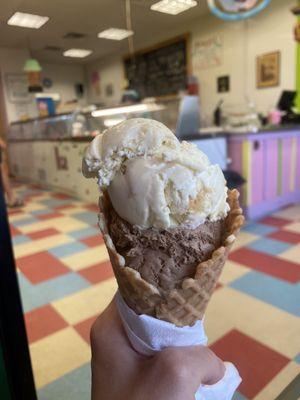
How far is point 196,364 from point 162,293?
12 centimetres

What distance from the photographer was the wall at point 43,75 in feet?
2.20

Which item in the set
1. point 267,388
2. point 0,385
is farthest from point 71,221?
point 267,388

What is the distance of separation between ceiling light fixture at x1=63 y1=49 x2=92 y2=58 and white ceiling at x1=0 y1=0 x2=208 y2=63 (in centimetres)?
2

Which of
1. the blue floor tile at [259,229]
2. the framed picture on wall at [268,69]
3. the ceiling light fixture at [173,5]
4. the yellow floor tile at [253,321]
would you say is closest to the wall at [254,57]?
the framed picture on wall at [268,69]

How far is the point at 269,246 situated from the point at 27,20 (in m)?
2.16

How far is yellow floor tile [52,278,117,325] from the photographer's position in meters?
1.60

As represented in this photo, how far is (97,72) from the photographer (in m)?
0.99

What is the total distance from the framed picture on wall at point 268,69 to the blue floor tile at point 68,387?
4758mm

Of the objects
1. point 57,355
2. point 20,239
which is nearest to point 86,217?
point 20,239

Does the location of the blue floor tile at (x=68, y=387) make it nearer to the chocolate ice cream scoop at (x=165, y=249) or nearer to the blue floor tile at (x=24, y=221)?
the chocolate ice cream scoop at (x=165, y=249)

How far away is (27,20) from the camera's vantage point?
54 cm

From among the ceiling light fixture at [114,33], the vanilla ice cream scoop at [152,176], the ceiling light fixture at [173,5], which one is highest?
the ceiling light fixture at [173,5]

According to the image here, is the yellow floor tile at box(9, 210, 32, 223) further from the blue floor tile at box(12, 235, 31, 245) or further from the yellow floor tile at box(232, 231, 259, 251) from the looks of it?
the yellow floor tile at box(232, 231, 259, 251)

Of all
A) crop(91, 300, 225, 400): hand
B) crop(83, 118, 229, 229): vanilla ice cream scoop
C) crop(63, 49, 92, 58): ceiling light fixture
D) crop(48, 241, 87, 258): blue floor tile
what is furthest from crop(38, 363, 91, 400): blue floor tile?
crop(48, 241, 87, 258): blue floor tile
